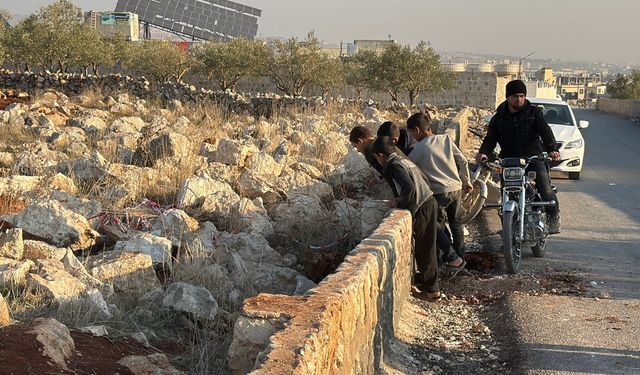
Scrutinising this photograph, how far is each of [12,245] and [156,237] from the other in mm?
1254

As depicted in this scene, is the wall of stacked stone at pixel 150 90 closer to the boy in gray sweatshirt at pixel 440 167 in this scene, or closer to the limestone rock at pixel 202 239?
the boy in gray sweatshirt at pixel 440 167

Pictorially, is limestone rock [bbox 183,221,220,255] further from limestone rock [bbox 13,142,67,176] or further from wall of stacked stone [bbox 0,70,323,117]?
wall of stacked stone [bbox 0,70,323,117]

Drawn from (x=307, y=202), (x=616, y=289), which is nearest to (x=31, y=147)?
(x=307, y=202)

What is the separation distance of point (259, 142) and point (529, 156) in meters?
7.32

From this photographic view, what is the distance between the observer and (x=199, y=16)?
356 ft

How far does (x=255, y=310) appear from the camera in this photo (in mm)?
4301

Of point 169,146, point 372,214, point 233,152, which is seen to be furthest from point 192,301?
Result: point 169,146

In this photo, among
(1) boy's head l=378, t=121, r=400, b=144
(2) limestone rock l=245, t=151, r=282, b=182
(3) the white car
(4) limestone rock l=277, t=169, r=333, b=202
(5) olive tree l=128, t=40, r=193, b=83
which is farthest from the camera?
(5) olive tree l=128, t=40, r=193, b=83

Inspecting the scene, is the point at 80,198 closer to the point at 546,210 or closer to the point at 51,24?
the point at 546,210


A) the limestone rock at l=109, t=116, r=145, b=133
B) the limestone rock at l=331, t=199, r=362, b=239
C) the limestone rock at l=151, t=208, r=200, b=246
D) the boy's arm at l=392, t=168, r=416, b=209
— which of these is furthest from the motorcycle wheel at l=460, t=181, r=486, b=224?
the limestone rock at l=109, t=116, r=145, b=133

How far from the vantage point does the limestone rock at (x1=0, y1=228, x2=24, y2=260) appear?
6.54 meters

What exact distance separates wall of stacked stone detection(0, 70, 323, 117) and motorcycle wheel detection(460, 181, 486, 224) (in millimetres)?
16339

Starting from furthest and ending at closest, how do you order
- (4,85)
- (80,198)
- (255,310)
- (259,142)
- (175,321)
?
1. (4,85)
2. (259,142)
3. (80,198)
4. (175,321)
5. (255,310)

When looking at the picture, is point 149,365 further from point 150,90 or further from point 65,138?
point 150,90
